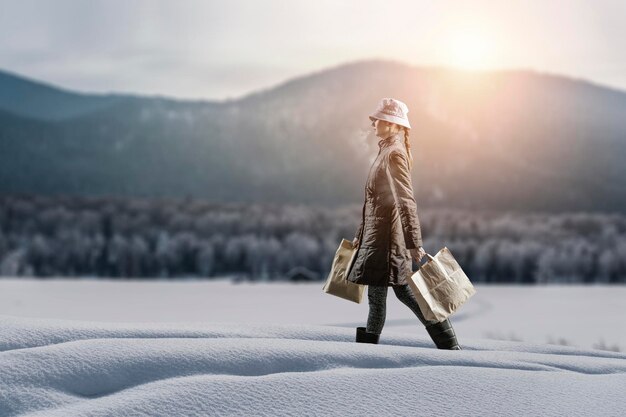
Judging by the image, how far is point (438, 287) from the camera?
5.23m

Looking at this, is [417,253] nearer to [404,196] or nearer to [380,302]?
[404,196]

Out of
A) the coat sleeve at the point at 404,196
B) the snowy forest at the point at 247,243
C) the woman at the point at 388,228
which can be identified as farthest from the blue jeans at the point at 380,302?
the snowy forest at the point at 247,243

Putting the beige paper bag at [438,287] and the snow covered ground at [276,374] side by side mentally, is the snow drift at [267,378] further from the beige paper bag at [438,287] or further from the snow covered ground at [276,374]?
the beige paper bag at [438,287]

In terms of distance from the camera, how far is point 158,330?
17.1 feet

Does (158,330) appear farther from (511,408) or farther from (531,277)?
(531,277)

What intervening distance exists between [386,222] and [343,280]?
649mm

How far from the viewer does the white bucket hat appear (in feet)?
17.4

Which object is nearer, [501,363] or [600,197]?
[501,363]

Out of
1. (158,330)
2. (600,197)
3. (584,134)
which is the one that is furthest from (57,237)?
(584,134)

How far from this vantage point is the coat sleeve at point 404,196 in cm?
498

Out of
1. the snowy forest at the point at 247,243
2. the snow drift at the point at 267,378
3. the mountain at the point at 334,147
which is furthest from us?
the mountain at the point at 334,147

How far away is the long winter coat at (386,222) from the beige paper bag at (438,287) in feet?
0.35

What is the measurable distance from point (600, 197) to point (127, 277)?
89247 mm

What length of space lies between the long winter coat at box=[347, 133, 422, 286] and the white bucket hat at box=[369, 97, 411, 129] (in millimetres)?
112
